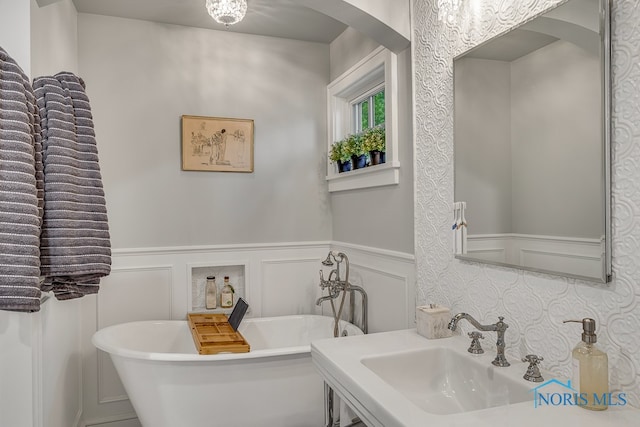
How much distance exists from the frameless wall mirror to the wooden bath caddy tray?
1.24 m

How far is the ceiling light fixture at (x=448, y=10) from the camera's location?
175cm

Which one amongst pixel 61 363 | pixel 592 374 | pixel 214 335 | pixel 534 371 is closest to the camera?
pixel 592 374

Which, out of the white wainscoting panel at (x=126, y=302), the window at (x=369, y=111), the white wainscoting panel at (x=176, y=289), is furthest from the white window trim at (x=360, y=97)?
the white wainscoting panel at (x=126, y=302)

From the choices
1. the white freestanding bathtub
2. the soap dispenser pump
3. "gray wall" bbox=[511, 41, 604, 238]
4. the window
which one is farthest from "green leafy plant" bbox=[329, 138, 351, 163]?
the soap dispenser pump

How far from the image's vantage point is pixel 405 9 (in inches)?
83.3

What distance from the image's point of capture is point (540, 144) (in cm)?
138

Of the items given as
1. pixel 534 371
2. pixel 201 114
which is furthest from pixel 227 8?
pixel 534 371

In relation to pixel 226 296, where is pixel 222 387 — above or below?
below

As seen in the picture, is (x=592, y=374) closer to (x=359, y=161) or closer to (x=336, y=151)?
(x=359, y=161)

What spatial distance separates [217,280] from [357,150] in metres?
1.35

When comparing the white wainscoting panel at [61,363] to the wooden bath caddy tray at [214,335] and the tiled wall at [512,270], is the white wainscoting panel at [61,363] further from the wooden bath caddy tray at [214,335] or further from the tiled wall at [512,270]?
the tiled wall at [512,270]

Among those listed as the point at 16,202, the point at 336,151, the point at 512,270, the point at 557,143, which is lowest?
the point at 512,270

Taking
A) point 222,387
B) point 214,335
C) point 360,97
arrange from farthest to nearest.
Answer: point 360,97, point 214,335, point 222,387

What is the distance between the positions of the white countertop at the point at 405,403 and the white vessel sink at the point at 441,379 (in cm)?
3
